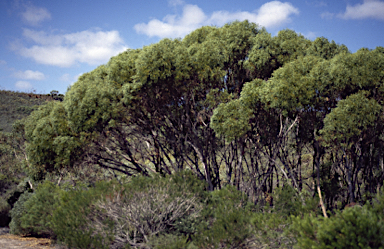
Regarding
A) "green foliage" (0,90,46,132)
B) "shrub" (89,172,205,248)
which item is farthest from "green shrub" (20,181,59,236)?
"green foliage" (0,90,46,132)

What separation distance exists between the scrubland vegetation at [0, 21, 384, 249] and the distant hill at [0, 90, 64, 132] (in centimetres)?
3075

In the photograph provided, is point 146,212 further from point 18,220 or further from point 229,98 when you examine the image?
point 18,220

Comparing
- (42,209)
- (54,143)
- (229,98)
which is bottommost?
(42,209)

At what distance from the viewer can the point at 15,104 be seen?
4941cm

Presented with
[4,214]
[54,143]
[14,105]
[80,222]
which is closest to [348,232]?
[80,222]

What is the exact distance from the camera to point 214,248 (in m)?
7.42

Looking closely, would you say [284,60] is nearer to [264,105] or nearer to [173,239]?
[264,105]

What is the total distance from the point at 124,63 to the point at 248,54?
20.6 feet

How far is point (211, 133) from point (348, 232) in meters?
9.54

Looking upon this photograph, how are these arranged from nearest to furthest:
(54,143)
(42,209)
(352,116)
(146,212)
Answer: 1. (146,212)
2. (352,116)
3. (42,209)
4. (54,143)

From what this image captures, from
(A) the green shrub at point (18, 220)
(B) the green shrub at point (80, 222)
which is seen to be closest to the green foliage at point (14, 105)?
(A) the green shrub at point (18, 220)

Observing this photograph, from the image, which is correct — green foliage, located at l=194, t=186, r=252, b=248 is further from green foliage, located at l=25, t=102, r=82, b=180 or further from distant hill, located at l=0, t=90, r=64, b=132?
distant hill, located at l=0, t=90, r=64, b=132

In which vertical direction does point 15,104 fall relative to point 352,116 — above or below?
above

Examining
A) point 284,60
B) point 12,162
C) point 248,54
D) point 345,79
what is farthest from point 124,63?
point 12,162
